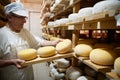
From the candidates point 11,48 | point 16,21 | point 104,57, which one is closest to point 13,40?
point 11,48

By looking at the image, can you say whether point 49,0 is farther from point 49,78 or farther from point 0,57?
point 0,57

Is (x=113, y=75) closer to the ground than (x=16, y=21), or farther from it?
closer to the ground

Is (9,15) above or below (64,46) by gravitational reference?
above

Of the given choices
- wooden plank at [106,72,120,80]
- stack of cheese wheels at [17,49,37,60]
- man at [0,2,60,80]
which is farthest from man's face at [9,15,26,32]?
wooden plank at [106,72,120,80]

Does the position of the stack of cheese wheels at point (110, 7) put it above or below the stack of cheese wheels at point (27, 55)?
above

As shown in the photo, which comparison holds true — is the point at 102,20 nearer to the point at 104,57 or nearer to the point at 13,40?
the point at 104,57

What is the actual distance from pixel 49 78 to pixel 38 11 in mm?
5884

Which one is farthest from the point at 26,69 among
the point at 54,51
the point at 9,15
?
the point at 9,15

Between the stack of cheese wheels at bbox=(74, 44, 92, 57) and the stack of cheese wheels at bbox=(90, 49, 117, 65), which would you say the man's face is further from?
the stack of cheese wheels at bbox=(90, 49, 117, 65)

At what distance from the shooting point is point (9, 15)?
1.86 m

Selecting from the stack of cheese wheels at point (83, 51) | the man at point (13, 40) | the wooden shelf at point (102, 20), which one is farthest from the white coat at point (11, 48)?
the wooden shelf at point (102, 20)

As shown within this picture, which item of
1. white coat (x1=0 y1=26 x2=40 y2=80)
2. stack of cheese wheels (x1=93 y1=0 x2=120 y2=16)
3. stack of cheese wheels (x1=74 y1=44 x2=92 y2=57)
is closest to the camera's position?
stack of cheese wheels (x1=93 y1=0 x2=120 y2=16)

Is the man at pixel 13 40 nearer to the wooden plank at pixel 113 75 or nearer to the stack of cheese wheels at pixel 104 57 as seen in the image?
the stack of cheese wheels at pixel 104 57

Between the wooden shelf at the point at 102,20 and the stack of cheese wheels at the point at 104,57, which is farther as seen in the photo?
the stack of cheese wheels at the point at 104,57
